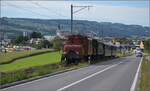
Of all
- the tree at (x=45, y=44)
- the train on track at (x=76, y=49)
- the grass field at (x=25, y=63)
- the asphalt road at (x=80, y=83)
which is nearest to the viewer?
the asphalt road at (x=80, y=83)

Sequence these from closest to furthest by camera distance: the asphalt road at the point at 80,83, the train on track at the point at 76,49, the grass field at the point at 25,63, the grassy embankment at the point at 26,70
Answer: the asphalt road at the point at 80,83
the grassy embankment at the point at 26,70
the train on track at the point at 76,49
the grass field at the point at 25,63

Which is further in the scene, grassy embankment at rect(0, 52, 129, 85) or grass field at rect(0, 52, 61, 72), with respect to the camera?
grass field at rect(0, 52, 61, 72)

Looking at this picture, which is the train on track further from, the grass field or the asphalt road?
the asphalt road

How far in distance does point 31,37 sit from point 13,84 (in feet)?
442

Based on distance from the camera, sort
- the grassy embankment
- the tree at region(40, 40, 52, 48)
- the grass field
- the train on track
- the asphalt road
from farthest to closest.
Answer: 1. the tree at region(40, 40, 52, 48)
2. the grass field
3. the train on track
4. the grassy embankment
5. the asphalt road

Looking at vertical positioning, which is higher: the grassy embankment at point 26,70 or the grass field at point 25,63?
the grassy embankment at point 26,70

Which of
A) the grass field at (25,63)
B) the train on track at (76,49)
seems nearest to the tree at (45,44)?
the grass field at (25,63)

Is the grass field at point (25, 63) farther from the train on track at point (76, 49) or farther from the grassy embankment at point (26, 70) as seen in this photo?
the train on track at point (76, 49)

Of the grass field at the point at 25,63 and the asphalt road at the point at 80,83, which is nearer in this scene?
the asphalt road at the point at 80,83

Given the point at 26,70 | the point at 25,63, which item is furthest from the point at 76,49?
the point at 25,63

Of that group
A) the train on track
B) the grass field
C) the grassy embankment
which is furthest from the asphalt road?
the grass field

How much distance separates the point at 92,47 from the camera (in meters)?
41.9

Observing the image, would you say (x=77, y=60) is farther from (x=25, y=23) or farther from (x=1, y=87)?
(x=25, y=23)

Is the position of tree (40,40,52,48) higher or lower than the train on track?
lower
